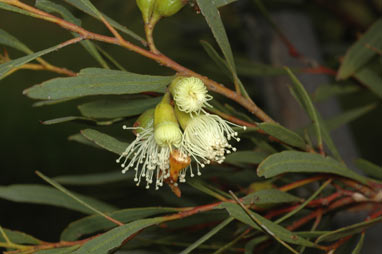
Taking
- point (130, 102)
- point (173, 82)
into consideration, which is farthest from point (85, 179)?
point (173, 82)

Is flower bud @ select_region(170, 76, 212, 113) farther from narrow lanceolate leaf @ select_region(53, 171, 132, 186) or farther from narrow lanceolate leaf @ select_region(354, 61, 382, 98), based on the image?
narrow lanceolate leaf @ select_region(354, 61, 382, 98)

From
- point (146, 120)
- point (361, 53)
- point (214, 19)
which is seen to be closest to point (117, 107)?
point (146, 120)

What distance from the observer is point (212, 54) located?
22.1 inches

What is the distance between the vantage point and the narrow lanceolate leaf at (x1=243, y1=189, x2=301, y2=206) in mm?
522

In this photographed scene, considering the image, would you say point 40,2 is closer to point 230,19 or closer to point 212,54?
point 212,54

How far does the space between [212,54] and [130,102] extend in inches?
4.4

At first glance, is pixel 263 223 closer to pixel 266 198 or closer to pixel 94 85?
pixel 266 198

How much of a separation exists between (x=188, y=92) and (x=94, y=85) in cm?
9

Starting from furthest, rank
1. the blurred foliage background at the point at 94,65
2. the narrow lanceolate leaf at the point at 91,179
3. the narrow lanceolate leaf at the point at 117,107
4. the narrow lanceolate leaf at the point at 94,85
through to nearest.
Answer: the blurred foliage background at the point at 94,65, the narrow lanceolate leaf at the point at 91,179, the narrow lanceolate leaf at the point at 117,107, the narrow lanceolate leaf at the point at 94,85

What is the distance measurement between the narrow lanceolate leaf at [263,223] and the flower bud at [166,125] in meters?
0.09

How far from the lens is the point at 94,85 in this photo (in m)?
0.46

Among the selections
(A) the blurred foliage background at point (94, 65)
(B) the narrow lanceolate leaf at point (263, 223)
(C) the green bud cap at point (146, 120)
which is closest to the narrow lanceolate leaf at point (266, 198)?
(B) the narrow lanceolate leaf at point (263, 223)

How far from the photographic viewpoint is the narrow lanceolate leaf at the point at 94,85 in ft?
1.43

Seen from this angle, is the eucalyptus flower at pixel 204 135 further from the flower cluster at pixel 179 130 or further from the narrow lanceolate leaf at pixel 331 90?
the narrow lanceolate leaf at pixel 331 90
